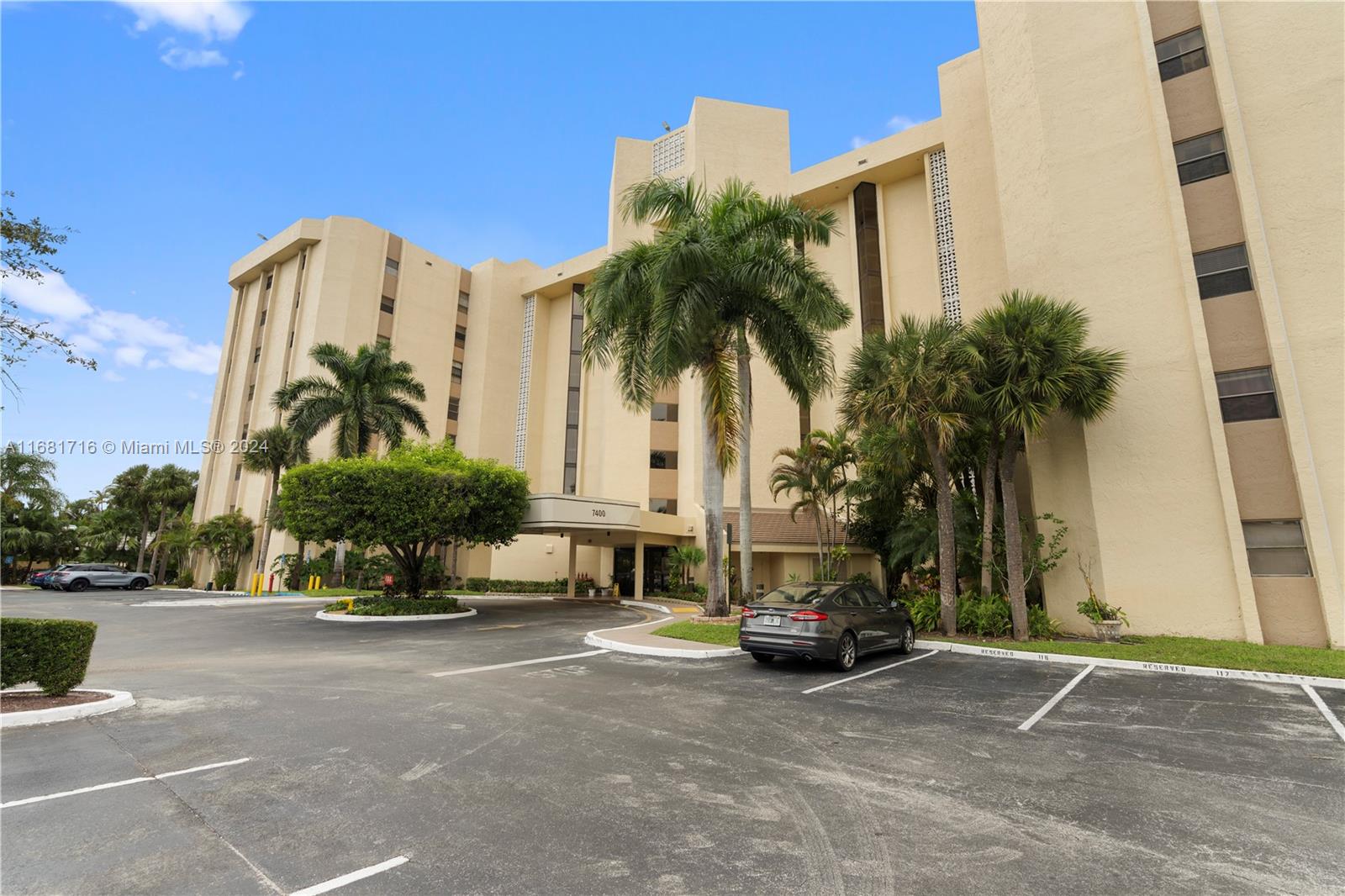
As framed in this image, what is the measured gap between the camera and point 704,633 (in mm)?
14492

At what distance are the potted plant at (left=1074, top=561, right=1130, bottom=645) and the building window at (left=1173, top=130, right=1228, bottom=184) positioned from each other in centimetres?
1047

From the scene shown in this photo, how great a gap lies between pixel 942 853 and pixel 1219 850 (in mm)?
1906

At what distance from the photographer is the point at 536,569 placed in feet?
128

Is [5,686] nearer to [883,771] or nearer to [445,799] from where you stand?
[445,799]

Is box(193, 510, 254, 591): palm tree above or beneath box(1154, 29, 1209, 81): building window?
beneath

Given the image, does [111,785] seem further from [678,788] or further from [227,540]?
[227,540]

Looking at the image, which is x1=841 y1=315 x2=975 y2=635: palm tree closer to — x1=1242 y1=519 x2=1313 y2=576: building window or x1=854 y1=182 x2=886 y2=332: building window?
x1=1242 y1=519 x2=1313 y2=576: building window

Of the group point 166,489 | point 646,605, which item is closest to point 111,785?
point 646,605

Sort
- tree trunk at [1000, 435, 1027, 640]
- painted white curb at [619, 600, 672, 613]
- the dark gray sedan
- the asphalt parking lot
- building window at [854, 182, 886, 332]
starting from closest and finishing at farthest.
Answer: the asphalt parking lot, the dark gray sedan, tree trunk at [1000, 435, 1027, 640], painted white curb at [619, 600, 672, 613], building window at [854, 182, 886, 332]

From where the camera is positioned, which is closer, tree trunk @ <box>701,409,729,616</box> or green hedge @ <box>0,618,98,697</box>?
green hedge @ <box>0,618,98,697</box>

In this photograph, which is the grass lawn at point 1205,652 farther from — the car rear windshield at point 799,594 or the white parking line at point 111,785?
the white parking line at point 111,785

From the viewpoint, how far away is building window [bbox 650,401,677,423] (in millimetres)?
35531

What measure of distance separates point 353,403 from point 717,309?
73.4ft

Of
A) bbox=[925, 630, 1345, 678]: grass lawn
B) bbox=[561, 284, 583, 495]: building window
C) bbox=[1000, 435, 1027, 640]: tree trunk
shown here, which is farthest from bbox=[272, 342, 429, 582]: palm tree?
bbox=[925, 630, 1345, 678]: grass lawn
